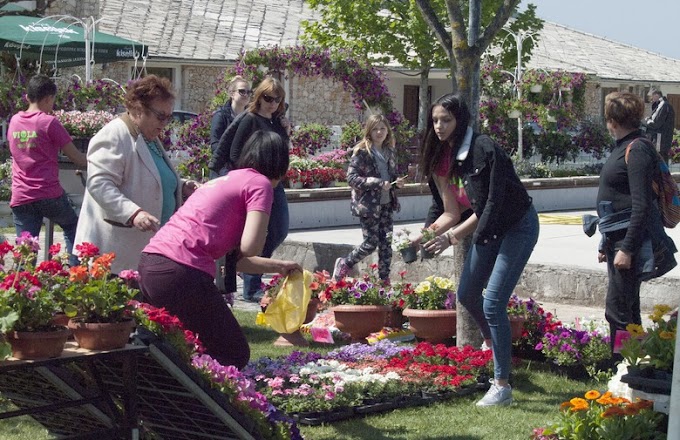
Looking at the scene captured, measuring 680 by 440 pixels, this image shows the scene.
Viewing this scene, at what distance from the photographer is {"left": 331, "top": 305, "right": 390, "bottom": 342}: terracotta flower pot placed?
27.5 ft

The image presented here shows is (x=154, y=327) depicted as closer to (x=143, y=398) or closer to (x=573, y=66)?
(x=143, y=398)

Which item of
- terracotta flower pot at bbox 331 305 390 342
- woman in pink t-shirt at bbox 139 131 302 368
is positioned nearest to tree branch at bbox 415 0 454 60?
terracotta flower pot at bbox 331 305 390 342

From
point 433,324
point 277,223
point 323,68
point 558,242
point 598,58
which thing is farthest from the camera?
point 598,58

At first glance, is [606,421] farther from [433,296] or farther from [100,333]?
[433,296]

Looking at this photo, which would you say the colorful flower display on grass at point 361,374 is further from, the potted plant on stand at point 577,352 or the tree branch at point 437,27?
the tree branch at point 437,27

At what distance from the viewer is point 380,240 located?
33.8ft

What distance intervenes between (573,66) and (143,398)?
40398mm

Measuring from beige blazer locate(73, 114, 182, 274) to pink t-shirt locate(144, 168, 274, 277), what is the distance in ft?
2.62

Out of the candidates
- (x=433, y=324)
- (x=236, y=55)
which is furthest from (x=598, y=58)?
(x=433, y=324)

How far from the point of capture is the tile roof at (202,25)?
35406 mm

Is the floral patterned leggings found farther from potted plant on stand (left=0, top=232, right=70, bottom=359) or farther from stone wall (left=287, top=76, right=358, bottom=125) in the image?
stone wall (left=287, top=76, right=358, bottom=125)

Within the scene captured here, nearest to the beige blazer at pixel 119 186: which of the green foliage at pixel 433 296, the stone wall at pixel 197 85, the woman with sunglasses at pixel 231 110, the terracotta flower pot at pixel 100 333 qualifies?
the terracotta flower pot at pixel 100 333

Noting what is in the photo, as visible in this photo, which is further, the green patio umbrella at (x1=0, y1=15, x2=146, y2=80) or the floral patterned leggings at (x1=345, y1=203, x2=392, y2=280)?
the green patio umbrella at (x1=0, y1=15, x2=146, y2=80)

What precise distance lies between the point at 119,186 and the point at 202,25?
32892 millimetres
